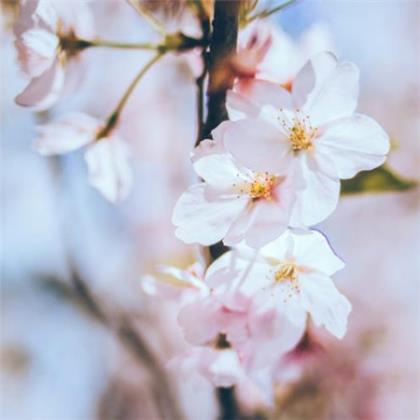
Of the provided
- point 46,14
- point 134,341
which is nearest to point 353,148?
point 46,14

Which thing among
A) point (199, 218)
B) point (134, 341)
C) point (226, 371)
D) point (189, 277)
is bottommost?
point (134, 341)

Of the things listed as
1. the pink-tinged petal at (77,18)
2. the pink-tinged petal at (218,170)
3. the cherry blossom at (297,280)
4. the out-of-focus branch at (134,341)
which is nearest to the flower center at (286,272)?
the cherry blossom at (297,280)

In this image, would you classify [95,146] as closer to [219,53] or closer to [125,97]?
[125,97]

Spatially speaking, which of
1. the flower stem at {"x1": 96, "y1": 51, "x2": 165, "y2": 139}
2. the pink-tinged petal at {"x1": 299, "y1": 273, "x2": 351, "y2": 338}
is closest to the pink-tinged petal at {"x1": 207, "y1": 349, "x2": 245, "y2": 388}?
the pink-tinged petal at {"x1": 299, "y1": 273, "x2": 351, "y2": 338}

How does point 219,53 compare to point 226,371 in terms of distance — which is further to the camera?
point 226,371

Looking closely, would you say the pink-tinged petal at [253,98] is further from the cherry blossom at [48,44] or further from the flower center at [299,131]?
the cherry blossom at [48,44]

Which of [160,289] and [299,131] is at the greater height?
[299,131]
